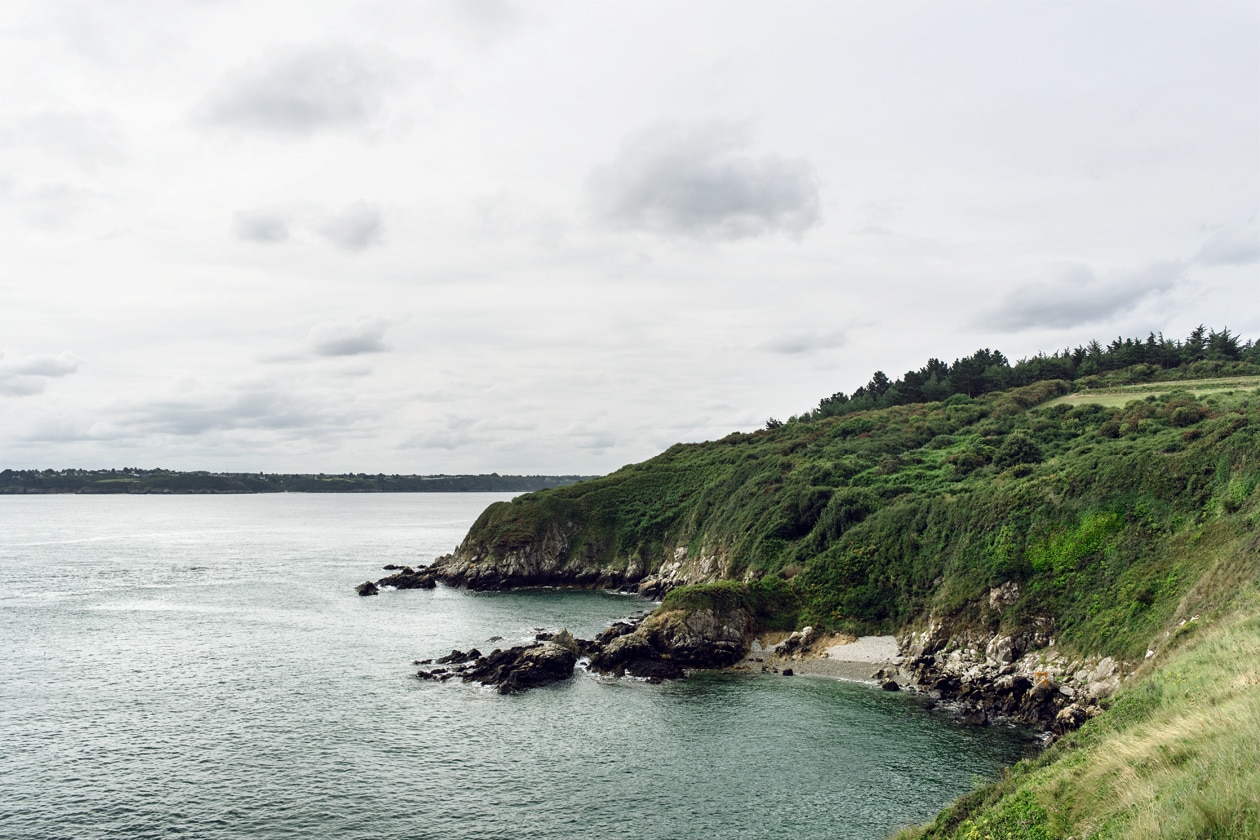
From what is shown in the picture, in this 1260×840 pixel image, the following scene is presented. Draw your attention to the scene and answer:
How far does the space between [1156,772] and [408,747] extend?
3944 centimetres

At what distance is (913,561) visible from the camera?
2859 inches

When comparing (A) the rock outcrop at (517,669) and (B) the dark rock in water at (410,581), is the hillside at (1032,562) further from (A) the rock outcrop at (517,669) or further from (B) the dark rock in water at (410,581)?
(A) the rock outcrop at (517,669)

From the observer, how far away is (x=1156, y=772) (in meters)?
20.3

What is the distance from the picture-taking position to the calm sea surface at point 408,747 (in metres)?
37.2

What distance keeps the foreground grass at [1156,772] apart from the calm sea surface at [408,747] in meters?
10.8

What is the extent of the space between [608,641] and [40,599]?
7717 cm

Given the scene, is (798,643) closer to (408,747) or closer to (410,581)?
(408,747)

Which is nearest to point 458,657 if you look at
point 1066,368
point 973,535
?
Result: point 973,535

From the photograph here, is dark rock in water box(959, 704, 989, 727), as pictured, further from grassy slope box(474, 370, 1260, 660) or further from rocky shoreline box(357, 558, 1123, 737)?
grassy slope box(474, 370, 1260, 660)

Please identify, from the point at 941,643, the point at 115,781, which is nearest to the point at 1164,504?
the point at 941,643

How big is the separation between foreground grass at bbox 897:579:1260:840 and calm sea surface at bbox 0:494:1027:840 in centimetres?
1081

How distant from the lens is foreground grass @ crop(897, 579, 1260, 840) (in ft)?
53.4

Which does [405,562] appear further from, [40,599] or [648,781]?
[648,781]

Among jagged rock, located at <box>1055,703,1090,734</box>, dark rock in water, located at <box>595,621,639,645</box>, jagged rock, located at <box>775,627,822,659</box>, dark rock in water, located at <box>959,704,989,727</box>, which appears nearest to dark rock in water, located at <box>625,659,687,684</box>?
dark rock in water, located at <box>595,621,639,645</box>
